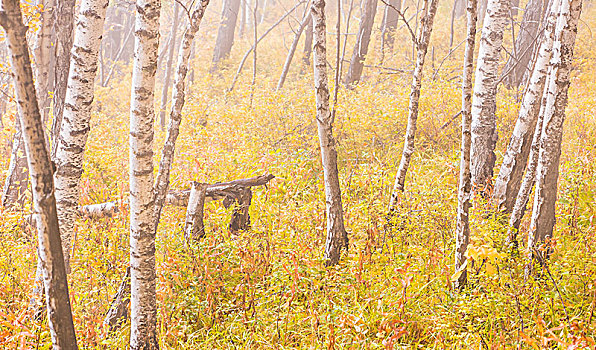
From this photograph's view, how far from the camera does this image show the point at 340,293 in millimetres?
3965

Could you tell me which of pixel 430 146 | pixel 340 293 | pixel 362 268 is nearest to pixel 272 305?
pixel 340 293

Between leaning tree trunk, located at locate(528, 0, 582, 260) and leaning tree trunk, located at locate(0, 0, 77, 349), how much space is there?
143 inches

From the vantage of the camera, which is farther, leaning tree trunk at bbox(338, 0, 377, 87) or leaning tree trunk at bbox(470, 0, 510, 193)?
leaning tree trunk at bbox(338, 0, 377, 87)

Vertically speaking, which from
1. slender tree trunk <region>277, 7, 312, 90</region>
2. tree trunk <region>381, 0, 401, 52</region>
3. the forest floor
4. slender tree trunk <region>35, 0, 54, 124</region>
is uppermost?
tree trunk <region>381, 0, 401, 52</region>

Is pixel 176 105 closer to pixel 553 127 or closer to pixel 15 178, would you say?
pixel 15 178

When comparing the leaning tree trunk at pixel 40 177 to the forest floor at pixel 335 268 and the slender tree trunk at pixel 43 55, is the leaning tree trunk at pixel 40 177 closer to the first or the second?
the forest floor at pixel 335 268

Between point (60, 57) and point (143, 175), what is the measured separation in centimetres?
251

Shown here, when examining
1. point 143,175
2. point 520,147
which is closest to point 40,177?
point 143,175

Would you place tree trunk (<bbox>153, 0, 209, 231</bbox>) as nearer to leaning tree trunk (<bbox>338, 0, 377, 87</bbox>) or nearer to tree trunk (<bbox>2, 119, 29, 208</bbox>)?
tree trunk (<bbox>2, 119, 29, 208</bbox>)

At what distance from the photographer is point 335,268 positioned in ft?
14.6

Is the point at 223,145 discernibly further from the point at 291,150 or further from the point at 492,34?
the point at 492,34

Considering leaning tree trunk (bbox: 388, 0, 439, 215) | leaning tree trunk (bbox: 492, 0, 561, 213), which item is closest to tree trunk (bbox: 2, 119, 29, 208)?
leaning tree trunk (bbox: 388, 0, 439, 215)

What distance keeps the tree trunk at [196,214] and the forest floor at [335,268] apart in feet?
0.52

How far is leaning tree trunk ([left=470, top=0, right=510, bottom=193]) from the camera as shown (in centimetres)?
557
